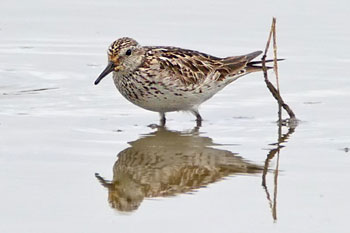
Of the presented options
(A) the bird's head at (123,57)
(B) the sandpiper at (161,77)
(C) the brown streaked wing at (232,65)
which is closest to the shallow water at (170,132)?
(B) the sandpiper at (161,77)

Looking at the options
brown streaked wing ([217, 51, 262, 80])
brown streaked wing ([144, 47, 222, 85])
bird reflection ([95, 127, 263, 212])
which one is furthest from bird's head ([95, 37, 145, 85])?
brown streaked wing ([217, 51, 262, 80])

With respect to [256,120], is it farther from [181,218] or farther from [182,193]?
[181,218]

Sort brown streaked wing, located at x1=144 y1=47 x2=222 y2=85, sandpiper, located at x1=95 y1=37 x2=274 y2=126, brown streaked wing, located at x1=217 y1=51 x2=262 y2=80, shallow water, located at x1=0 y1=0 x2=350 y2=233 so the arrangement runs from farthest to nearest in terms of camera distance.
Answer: brown streaked wing, located at x1=217 y1=51 x2=262 y2=80 → brown streaked wing, located at x1=144 y1=47 x2=222 y2=85 → sandpiper, located at x1=95 y1=37 x2=274 y2=126 → shallow water, located at x1=0 y1=0 x2=350 y2=233

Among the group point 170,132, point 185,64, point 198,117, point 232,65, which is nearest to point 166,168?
point 170,132

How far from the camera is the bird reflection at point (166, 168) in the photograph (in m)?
8.63

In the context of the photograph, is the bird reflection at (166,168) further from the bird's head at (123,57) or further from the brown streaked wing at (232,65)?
the brown streaked wing at (232,65)

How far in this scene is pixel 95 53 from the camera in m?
14.7

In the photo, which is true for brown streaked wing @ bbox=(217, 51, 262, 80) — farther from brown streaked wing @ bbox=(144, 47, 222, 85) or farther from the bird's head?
the bird's head

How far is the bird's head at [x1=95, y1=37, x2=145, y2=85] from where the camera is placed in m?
11.3

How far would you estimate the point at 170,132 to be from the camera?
11.0 meters

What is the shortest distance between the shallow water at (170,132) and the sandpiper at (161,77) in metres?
0.28

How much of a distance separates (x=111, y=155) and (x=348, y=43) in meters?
6.16

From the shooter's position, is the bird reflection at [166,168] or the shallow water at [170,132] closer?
the shallow water at [170,132]

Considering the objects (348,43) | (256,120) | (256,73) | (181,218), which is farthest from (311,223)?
(348,43)
